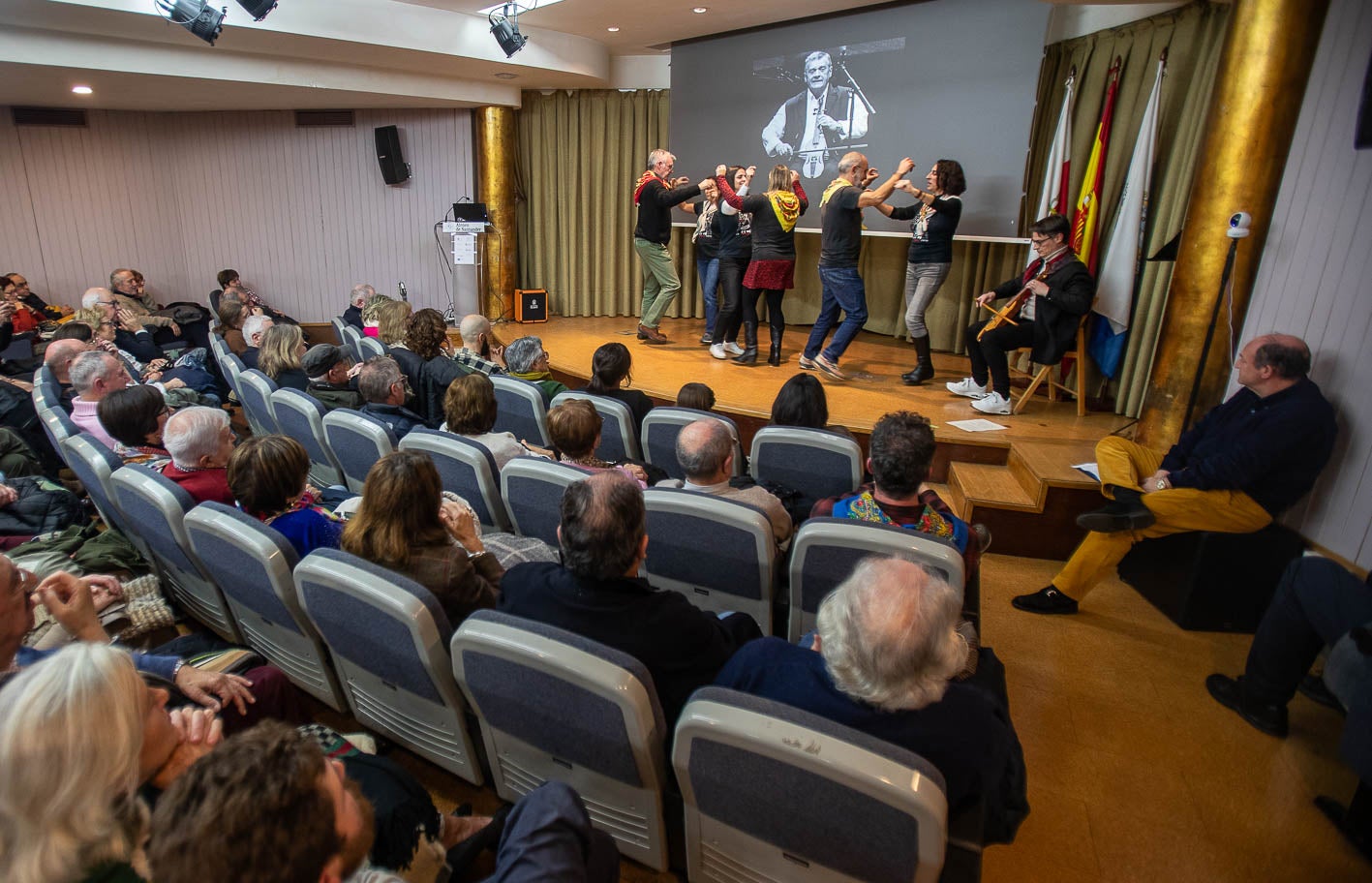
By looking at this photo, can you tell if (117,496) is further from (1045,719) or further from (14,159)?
(14,159)

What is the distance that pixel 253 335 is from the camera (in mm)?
5082

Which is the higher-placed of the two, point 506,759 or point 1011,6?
point 1011,6

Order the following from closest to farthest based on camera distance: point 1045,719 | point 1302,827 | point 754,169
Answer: point 1302,827 → point 1045,719 → point 754,169

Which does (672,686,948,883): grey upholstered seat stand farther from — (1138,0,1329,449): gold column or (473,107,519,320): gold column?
(473,107,519,320): gold column

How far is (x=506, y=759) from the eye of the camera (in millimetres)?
1650

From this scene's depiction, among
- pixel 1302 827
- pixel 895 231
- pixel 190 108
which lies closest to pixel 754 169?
pixel 895 231

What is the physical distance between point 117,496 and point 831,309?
4.26 metres

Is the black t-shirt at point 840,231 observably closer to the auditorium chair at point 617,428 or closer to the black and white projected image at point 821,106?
the black and white projected image at point 821,106

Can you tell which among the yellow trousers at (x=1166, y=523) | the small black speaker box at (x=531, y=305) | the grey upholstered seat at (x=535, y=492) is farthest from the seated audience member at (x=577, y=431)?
the small black speaker box at (x=531, y=305)

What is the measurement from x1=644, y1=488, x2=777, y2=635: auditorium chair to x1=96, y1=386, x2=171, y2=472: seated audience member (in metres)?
1.87

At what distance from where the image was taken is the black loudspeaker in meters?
8.05

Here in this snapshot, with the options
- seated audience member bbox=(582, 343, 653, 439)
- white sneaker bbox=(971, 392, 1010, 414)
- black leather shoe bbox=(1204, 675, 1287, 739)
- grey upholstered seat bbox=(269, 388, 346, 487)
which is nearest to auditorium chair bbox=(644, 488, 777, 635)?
seated audience member bbox=(582, 343, 653, 439)

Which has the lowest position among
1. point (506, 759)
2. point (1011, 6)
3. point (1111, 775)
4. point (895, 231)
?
point (1111, 775)

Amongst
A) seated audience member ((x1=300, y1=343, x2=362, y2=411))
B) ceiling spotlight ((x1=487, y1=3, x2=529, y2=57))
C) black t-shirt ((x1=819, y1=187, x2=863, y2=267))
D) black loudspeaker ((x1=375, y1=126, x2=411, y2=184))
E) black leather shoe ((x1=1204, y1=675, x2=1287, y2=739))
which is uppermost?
ceiling spotlight ((x1=487, y1=3, x2=529, y2=57))
